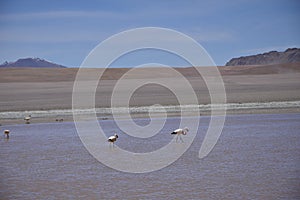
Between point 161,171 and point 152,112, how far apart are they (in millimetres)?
13685

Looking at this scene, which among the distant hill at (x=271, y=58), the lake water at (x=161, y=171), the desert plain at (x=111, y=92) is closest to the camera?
the lake water at (x=161, y=171)

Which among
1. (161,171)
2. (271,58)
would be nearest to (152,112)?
(161,171)

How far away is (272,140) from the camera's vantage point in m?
12.8

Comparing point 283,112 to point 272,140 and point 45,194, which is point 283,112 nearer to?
point 272,140

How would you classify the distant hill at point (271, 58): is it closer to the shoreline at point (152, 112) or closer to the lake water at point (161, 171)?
the shoreline at point (152, 112)

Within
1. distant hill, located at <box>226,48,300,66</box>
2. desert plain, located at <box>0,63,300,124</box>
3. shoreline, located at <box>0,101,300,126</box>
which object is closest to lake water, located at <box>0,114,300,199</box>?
shoreline, located at <box>0,101,300,126</box>

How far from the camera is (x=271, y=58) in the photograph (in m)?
90.4

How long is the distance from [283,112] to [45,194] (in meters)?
16.3

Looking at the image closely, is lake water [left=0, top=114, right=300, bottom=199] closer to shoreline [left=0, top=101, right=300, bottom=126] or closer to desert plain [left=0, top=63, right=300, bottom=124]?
shoreline [left=0, top=101, right=300, bottom=126]

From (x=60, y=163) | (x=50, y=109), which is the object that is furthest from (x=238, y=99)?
(x=60, y=163)

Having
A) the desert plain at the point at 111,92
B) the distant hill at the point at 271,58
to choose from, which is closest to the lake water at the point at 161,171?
the desert plain at the point at 111,92

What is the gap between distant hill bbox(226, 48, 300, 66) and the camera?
84.4 m

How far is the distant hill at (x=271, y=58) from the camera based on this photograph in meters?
84.4

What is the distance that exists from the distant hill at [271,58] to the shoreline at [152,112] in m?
60.9
